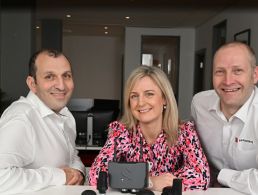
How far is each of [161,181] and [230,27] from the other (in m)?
5.93

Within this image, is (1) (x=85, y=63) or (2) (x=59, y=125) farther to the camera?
(1) (x=85, y=63)

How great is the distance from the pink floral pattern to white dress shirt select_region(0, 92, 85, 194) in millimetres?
250

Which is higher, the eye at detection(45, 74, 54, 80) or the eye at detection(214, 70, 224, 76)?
the eye at detection(214, 70, 224, 76)

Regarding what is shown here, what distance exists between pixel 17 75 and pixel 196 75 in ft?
16.6

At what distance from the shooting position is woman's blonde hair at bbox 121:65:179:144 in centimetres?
208

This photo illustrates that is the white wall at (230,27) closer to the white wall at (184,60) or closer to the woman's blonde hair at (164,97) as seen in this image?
the white wall at (184,60)

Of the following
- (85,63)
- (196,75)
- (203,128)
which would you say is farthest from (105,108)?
(85,63)

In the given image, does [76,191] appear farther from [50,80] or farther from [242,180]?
[242,180]

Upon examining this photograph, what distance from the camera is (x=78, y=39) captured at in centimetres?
1116

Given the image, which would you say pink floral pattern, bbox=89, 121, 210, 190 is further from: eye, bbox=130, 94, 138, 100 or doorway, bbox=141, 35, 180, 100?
doorway, bbox=141, 35, 180, 100

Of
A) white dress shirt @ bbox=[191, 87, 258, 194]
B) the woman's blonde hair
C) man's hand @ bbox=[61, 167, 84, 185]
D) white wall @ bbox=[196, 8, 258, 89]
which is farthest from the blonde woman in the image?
white wall @ bbox=[196, 8, 258, 89]

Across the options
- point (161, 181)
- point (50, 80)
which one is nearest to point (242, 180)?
point (161, 181)

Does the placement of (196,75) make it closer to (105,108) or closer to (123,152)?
(105,108)

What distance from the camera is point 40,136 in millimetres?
1993
